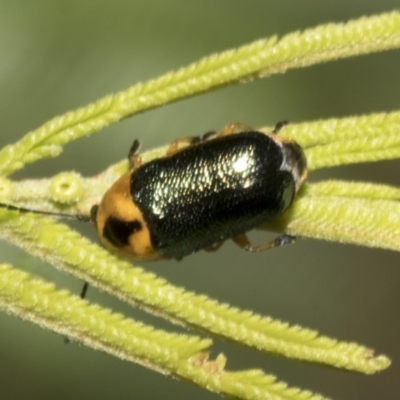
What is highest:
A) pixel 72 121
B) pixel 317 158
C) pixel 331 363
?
pixel 317 158

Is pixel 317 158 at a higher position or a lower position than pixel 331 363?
higher

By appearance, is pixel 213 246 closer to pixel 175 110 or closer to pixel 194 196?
pixel 194 196

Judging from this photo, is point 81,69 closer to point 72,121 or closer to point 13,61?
point 13,61

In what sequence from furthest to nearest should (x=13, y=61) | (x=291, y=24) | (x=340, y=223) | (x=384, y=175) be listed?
(x=384, y=175) → (x=291, y=24) → (x=13, y=61) → (x=340, y=223)

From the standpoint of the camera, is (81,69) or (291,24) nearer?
(81,69)

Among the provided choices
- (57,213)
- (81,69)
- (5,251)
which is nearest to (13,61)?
(81,69)

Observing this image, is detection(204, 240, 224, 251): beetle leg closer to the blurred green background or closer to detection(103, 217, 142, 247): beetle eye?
detection(103, 217, 142, 247): beetle eye
